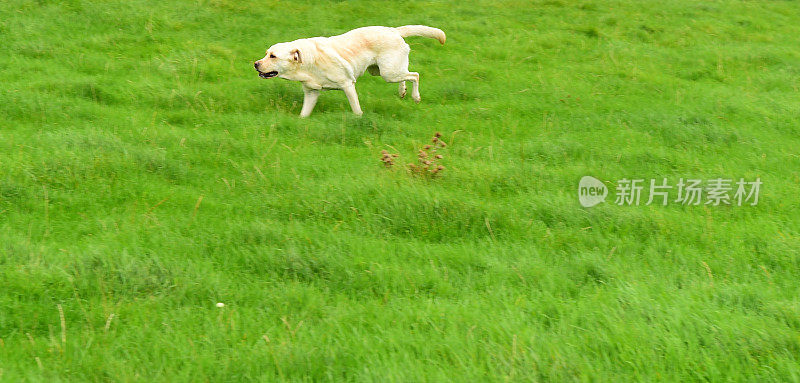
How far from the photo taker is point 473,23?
602 inches

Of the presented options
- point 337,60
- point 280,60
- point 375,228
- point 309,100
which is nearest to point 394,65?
point 337,60

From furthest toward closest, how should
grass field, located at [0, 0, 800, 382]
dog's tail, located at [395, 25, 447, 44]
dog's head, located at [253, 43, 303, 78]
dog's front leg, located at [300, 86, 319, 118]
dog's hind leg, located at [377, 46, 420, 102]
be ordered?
dog's tail, located at [395, 25, 447, 44] → dog's hind leg, located at [377, 46, 420, 102] → dog's front leg, located at [300, 86, 319, 118] → dog's head, located at [253, 43, 303, 78] → grass field, located at [0, 0, 800, 382]

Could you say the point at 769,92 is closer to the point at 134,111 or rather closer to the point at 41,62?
the point at 134,111

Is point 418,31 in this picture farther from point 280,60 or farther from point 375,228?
point 375,228

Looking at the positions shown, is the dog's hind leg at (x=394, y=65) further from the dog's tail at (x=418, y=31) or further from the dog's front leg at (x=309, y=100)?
the dog's front leg at (x=309, y=100)

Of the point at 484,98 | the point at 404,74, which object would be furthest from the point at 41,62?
the point at 484,98

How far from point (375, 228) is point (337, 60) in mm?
3801

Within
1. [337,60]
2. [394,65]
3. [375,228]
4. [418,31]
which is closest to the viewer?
[375,228]

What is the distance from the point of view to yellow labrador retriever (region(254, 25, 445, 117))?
26.6 feet

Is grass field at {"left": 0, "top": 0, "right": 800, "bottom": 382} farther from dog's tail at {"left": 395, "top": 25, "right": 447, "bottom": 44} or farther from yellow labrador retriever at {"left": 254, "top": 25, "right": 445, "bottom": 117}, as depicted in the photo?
dog's tail at {"left": 395, "top": 25, "right": 447, "bottom": 44}

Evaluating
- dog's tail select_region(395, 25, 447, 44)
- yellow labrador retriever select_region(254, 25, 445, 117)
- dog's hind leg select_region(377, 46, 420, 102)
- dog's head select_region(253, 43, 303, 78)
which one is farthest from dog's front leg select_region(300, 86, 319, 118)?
dog's tail select_region(395, 25, 447, 44)

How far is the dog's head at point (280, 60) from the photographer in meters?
8.05

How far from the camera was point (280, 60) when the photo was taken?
807cm

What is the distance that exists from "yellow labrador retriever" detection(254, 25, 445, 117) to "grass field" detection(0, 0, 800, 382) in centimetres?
43
